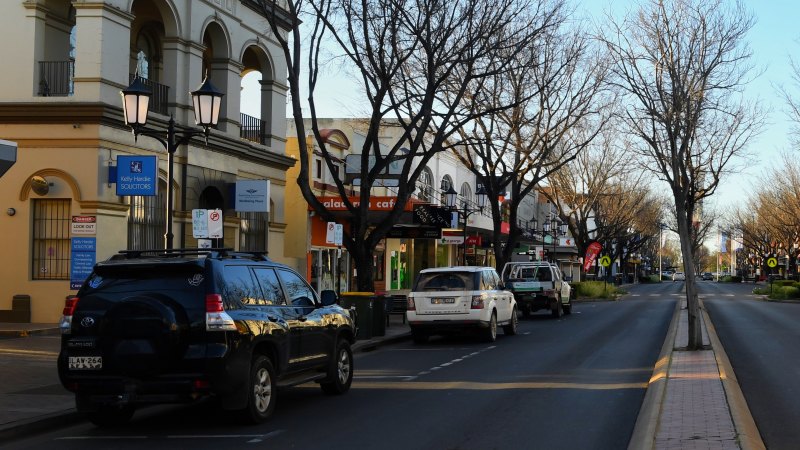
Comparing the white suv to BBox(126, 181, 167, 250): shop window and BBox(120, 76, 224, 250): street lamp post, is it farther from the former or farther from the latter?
BBox(120, 76, 224, 250): street lamp post

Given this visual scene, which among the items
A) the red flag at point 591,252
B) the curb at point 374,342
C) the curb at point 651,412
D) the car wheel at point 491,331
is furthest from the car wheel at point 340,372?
the red flag at point 591,252

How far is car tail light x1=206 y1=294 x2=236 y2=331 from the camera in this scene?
9.74m

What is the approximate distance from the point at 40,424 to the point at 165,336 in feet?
6.51

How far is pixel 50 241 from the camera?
73.7 ft

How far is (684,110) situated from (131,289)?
13778 mm

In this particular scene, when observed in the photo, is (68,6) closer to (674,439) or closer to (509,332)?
(509,332)

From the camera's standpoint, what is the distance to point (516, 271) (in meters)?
34.2

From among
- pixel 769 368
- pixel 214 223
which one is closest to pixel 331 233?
pixel 214 223

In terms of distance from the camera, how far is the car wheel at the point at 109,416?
1052 centimetres

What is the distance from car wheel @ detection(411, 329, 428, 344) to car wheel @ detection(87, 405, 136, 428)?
12.1m

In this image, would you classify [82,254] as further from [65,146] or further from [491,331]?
[491,331]

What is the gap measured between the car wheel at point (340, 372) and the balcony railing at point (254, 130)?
17.6m

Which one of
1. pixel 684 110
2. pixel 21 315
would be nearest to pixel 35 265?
pixel 21 315

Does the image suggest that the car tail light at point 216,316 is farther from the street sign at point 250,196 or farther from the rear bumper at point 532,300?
the rear bumper at point 532,300
